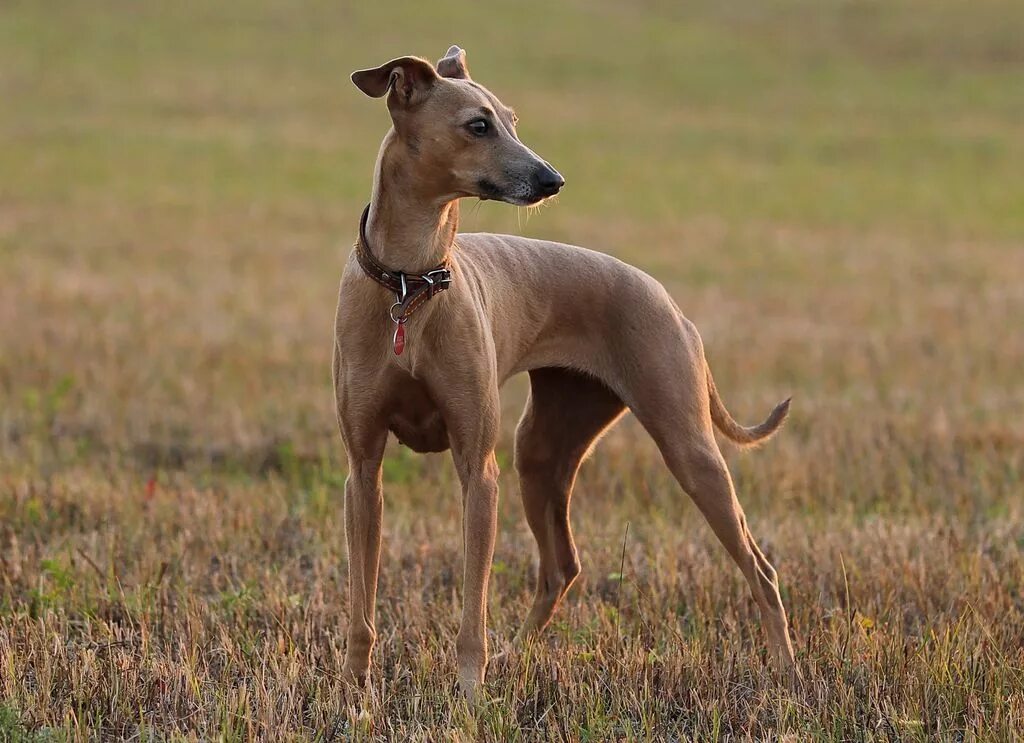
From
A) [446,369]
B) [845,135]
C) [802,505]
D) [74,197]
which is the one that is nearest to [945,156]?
[845,135]

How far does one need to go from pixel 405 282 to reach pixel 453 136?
0.57 metres

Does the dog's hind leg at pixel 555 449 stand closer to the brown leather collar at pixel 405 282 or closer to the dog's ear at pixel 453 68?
the brown leather collar at pixel 405 282

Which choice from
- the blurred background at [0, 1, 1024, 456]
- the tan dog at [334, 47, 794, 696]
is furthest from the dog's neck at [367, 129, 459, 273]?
the blurred background at [0, 1, 1024, 456]

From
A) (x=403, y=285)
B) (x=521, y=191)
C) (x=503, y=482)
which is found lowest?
(x=503, y=482)

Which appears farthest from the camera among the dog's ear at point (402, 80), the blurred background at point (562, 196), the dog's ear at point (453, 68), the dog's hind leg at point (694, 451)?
the blurred background at point (562, 196)

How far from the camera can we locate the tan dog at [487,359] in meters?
5.24

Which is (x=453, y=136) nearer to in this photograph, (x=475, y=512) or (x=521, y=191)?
(x=521, y=191)

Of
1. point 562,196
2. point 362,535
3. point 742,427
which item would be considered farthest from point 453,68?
point 562,196

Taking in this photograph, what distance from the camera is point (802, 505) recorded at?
353 inches

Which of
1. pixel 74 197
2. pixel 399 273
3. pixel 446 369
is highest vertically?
pixel 399 273

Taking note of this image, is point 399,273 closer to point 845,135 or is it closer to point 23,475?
point 23,475

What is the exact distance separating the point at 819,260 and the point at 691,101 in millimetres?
26166

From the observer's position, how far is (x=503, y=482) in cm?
923

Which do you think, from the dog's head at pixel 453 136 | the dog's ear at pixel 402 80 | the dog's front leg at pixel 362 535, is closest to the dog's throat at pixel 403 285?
the dog's head at pixel 453 136
